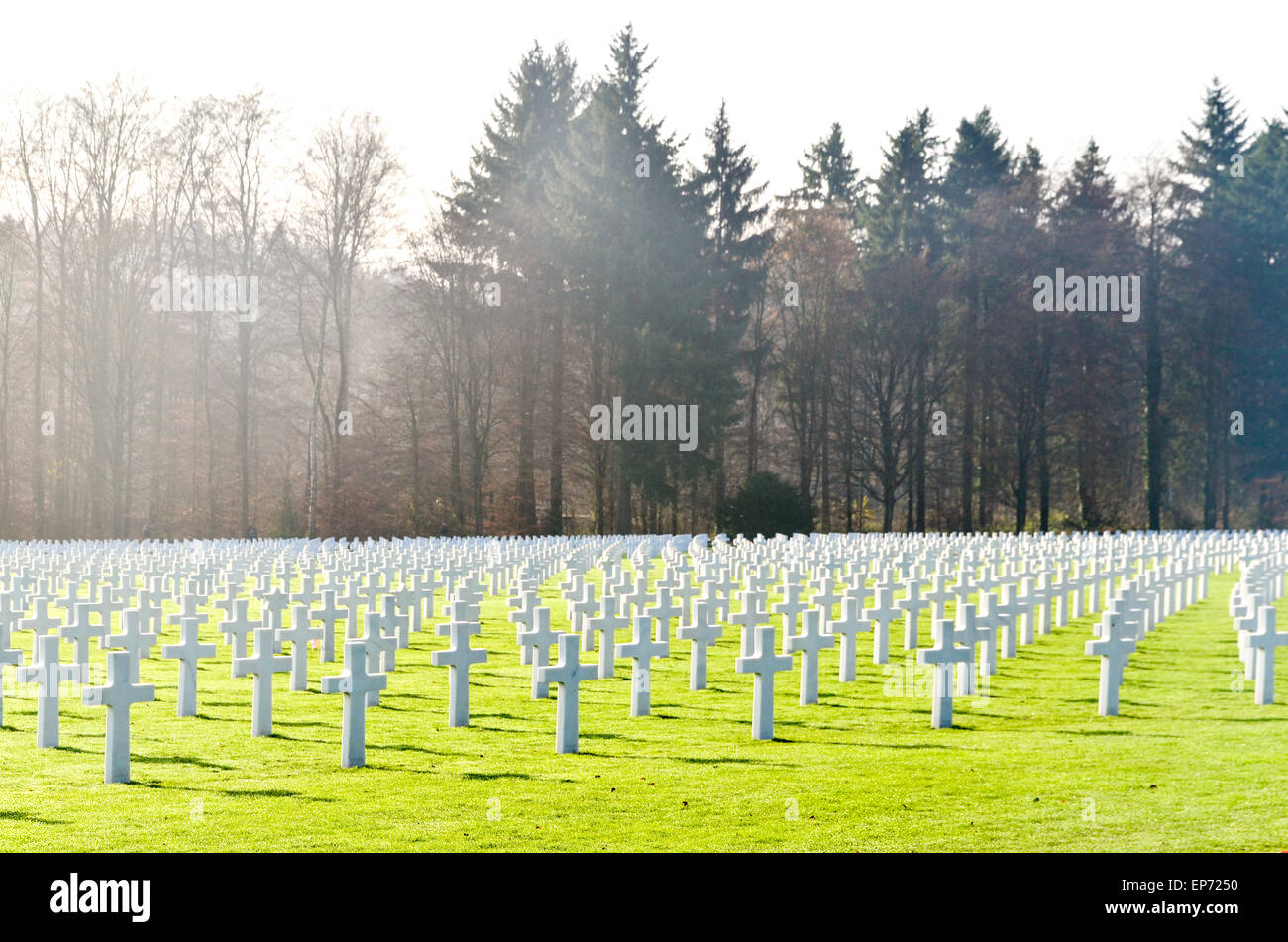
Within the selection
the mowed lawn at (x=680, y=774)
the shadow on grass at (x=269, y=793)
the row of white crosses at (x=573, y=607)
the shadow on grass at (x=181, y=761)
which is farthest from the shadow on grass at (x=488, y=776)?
the shadow on grass at (x=181, y=761)

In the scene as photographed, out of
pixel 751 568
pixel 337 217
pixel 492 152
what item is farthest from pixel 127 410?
pixel 751 568

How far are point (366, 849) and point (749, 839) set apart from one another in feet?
5.69

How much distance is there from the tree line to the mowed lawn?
1234 inches

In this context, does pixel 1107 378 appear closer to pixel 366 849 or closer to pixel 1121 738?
pixel 1121 738

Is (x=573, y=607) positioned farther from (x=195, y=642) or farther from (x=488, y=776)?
(x=488, y=776)

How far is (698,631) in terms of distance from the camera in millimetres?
11516

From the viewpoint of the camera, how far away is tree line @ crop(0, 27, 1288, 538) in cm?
4256

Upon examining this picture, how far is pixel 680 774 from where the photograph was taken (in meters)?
7.92

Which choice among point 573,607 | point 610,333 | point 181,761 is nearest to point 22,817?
point 181,761

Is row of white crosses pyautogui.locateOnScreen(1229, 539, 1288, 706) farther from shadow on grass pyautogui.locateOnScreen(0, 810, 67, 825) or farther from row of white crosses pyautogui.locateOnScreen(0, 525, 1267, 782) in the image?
shadow on grass pyautogui.locateOnScreen(0, 810, 67, 825)

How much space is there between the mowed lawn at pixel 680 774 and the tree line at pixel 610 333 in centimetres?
3135

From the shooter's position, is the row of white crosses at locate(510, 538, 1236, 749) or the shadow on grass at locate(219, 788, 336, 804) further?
the row of white crosses at locate(510, 538, 1236, 749)

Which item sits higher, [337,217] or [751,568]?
[337,217]

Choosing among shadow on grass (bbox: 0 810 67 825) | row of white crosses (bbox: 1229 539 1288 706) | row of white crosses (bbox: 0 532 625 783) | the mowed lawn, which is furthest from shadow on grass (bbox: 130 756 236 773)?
row of white crosses (bbox: 1229 539 1288 706)
